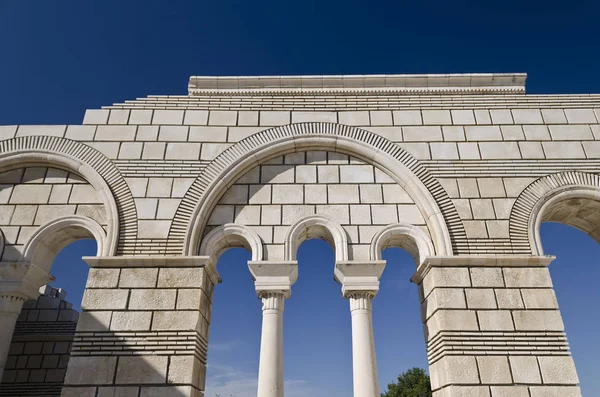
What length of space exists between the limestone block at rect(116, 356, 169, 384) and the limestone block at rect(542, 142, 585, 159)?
845 centimetres

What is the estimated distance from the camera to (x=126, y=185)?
8742mm

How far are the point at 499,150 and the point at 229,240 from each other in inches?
232

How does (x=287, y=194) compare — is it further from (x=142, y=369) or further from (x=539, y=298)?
(x=539, y=298)

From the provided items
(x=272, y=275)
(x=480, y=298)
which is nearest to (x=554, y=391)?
(x=480, y=298)

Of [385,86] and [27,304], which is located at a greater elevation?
[385,86]

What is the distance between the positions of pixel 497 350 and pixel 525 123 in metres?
4.95

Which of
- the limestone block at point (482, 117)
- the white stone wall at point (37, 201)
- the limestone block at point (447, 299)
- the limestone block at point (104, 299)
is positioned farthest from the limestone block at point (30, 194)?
the limestone block at point (482, 117)

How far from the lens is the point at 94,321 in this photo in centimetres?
751

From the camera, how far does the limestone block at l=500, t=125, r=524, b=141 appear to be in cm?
918

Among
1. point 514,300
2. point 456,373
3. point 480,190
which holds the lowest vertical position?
point 456,373

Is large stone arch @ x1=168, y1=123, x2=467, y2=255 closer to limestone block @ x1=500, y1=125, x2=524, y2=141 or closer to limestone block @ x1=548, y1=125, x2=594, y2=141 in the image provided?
limestone block @ x1=500, y1=125, x2=524, y2=141

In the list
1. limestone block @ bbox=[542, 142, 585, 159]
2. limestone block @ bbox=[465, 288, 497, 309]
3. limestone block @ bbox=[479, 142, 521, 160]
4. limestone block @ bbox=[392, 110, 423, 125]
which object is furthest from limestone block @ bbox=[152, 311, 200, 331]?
limestone block @ bbox=[542, 142, 585, 159]

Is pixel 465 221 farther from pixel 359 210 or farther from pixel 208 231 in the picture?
pixel 208 231

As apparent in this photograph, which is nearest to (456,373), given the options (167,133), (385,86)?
(385,86)
